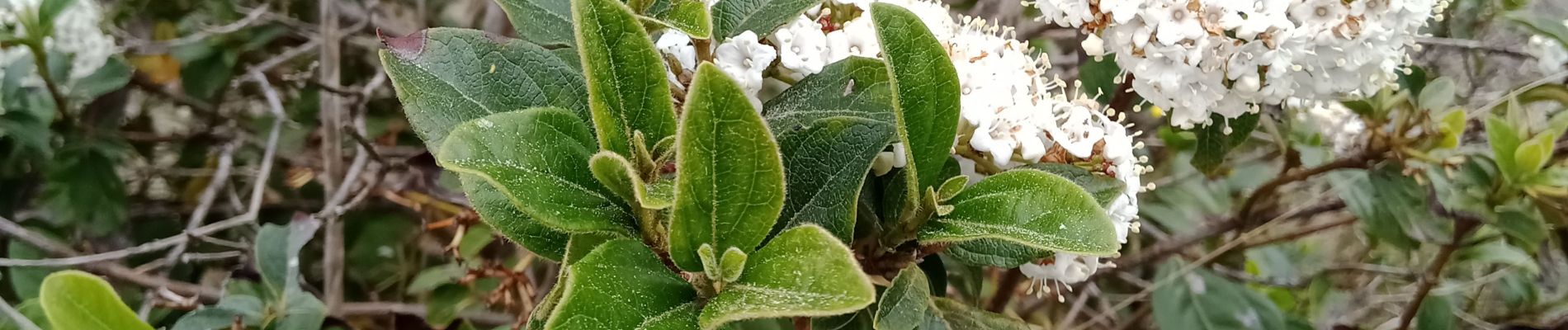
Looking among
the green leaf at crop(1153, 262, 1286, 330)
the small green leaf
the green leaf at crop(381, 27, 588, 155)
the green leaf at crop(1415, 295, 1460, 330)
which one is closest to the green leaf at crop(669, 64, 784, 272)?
the small green leaf

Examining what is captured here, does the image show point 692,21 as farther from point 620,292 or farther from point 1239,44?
point 1239,44

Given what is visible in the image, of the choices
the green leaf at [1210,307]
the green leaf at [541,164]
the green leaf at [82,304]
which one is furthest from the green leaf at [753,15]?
the green leaf at [1210,307]

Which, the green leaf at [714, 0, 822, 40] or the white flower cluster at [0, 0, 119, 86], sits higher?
the green leaf at [714, 0, 822, 40]

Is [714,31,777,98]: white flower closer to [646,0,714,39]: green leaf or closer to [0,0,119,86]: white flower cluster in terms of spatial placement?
[646,0,714,39]: green leaf

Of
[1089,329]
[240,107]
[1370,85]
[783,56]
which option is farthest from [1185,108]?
[240,107]

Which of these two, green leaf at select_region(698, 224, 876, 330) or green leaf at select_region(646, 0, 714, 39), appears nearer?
green leaf at select_region(698, 224, 876, 330)
